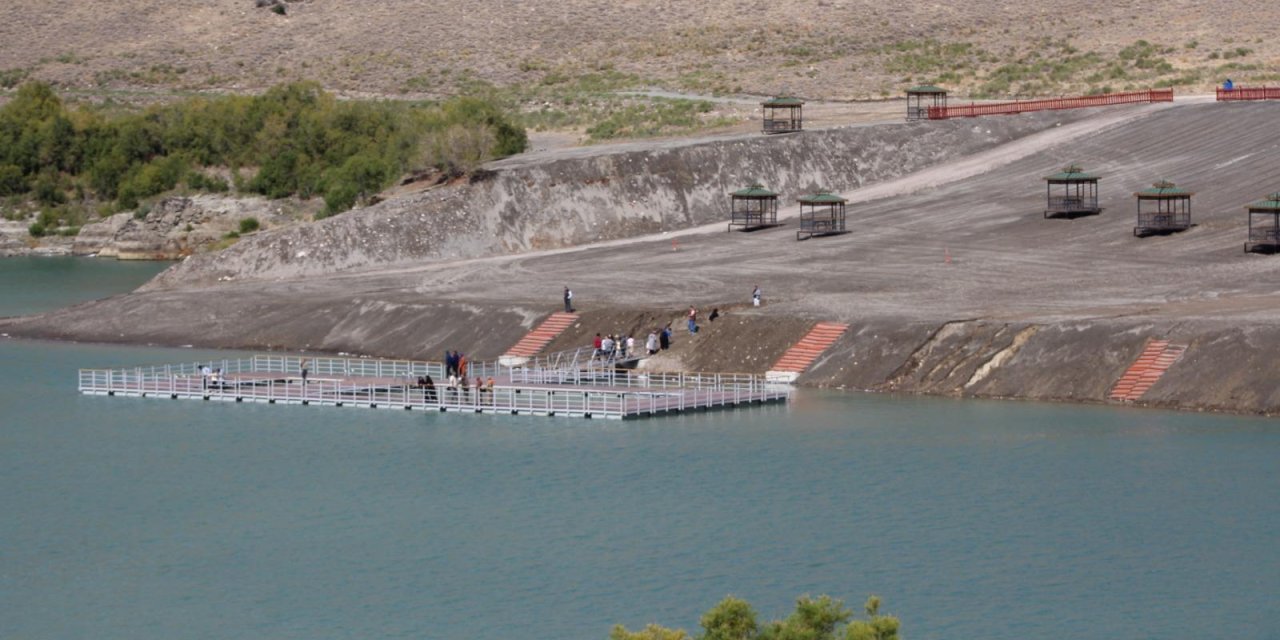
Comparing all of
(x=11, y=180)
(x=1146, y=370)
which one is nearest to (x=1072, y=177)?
(x=1146, y=370)

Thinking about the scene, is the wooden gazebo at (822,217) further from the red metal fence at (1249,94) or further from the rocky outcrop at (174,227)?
the rocky outcrop at (174,227)

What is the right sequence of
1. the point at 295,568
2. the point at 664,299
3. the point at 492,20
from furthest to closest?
1. the point at 492,20
2. the point at 664,299
3. the point at 295,568

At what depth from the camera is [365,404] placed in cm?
7475

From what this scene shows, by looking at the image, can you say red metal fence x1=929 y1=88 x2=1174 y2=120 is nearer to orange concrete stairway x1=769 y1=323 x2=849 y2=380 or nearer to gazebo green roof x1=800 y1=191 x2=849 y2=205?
gazebo green roof x1=800 y1=191 x2=849 y2=205

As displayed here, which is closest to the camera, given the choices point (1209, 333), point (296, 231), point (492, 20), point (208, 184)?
point (1209, 333)

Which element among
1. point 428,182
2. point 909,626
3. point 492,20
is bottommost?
point 909,626

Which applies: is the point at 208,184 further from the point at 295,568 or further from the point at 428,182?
the point at 295,568

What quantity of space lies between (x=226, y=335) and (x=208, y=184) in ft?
153

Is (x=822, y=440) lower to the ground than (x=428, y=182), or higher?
lower

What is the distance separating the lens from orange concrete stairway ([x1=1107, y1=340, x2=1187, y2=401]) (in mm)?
70750

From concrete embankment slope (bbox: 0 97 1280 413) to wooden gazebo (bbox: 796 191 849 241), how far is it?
100 centimetres

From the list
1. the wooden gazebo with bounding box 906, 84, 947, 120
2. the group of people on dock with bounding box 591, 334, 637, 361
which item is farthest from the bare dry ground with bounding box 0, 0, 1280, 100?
the group of people on dock with bounding box 591, 334, 637, 361

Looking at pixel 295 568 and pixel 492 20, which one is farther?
pixel 492 20

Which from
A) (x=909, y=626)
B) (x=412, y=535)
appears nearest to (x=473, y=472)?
(x=412, y=535)
